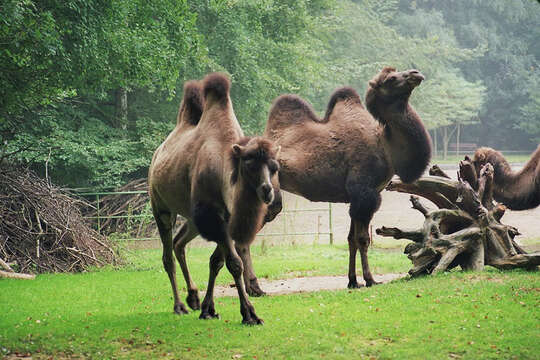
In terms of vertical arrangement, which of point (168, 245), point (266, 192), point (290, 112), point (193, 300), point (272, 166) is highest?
point (290, 112)

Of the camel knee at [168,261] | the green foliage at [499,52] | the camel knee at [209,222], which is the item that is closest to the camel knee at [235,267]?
the camel knee at [209,222]

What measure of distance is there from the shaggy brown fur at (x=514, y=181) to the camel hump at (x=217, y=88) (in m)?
4.90

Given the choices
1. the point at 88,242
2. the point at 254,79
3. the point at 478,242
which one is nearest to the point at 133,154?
the point at 254,79

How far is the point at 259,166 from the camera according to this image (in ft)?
21.3

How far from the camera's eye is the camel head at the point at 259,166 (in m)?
6.36

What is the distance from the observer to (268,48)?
25500 millimetres

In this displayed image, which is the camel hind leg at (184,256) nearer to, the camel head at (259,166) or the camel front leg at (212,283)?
the camel front leg at (212,283)

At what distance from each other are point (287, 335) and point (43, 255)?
871 cm

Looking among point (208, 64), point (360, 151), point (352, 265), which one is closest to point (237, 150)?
point (360, 151)

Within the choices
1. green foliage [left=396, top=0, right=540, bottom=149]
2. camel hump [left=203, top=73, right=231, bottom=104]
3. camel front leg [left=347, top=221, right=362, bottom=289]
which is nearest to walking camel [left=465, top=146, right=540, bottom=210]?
camel front leg [left=347, top=221, right=362, bottom=289]

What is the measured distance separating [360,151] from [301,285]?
268cm

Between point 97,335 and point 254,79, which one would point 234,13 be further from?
point 97,335

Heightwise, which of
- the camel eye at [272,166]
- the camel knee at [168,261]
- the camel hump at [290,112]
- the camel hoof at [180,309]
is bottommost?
the camel hoof at [180,309]

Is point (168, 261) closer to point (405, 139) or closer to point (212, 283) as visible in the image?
point (212, 283)
